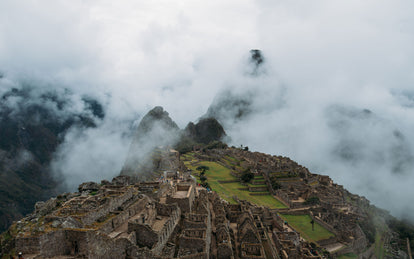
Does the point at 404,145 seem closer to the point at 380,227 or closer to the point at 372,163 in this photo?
the point at 372,163

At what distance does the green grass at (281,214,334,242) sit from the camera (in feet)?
133

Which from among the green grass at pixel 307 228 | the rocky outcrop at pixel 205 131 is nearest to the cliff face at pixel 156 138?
the rocky outcrop at pixel 205 131

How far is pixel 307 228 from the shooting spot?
1718 inches

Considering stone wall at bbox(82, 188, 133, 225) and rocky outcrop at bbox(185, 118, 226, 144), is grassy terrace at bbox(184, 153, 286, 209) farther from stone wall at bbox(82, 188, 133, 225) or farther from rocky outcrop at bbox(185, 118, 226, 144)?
rocky outcrop at bbox(185, 118, 226, 144)

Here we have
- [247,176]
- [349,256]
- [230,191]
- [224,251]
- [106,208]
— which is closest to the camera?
[224,251]

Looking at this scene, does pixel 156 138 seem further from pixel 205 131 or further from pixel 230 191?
pixel 230 191

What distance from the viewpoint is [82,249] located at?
1321 cm

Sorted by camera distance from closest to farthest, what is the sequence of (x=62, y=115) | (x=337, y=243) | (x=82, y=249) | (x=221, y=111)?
(x=82, y=249)
(x=337, y=243)
(x=62, y=115)
(x=221, y=111)

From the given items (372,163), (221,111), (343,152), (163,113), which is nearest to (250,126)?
(221,111)

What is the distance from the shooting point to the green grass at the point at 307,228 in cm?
4047

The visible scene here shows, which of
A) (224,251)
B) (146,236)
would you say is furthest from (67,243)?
(224,251)

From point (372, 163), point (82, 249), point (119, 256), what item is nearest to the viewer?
point (82, 249)

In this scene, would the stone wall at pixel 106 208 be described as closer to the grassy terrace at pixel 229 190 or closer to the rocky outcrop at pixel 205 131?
the grassy terrace at pixel 229 190

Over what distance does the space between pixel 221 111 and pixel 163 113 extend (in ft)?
305
